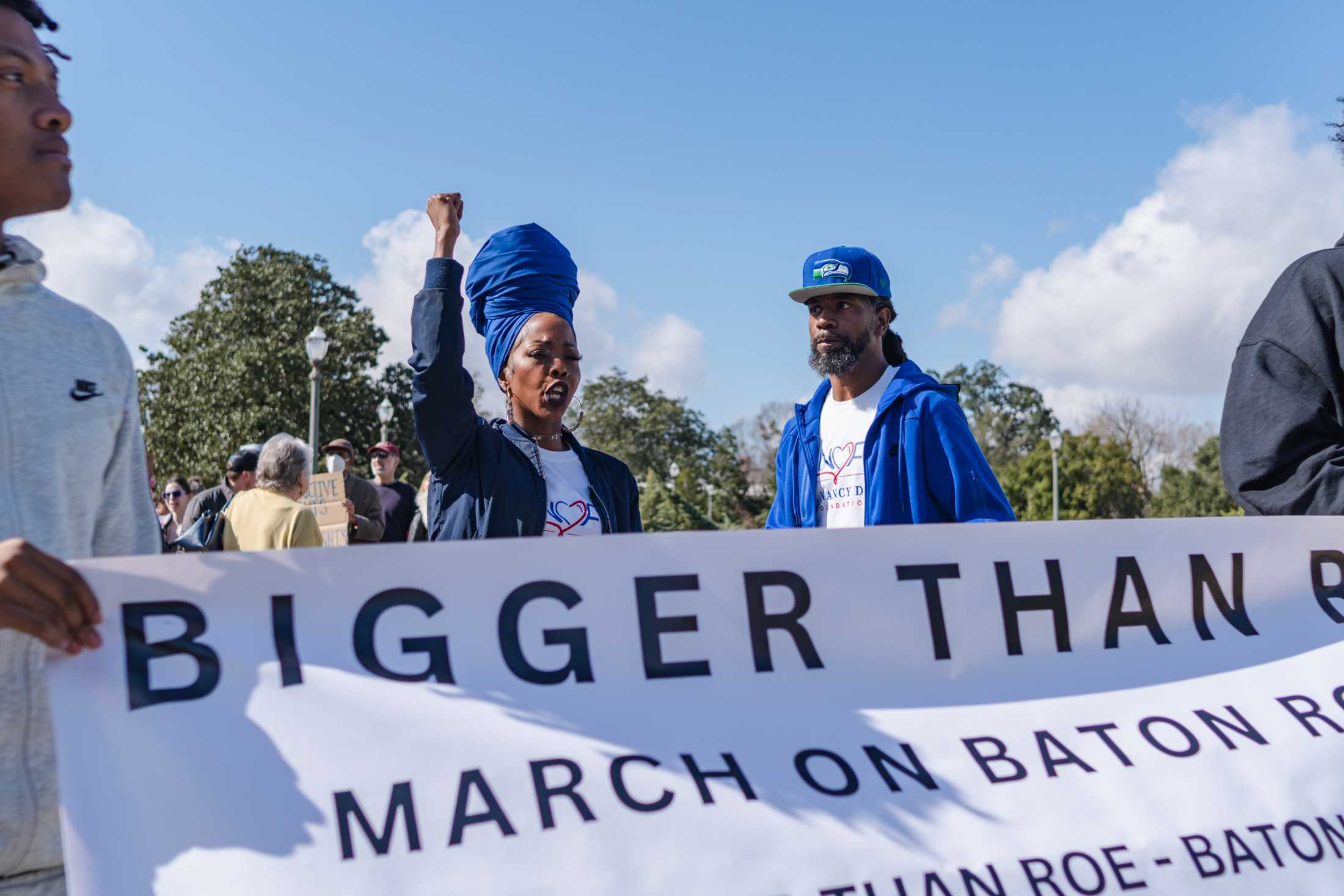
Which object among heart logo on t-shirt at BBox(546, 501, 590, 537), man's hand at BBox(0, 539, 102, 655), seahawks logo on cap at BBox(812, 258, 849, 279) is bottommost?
man's hand at BBox(0, 539, 102, 655)

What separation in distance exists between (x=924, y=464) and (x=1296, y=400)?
1.22 meters

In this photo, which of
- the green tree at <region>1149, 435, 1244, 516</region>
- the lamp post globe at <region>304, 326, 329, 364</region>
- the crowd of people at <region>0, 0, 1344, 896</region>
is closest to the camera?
the crowd of people at <region>0, 0, 1344, 896</region>

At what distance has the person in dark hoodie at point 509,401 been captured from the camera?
9.96 ft

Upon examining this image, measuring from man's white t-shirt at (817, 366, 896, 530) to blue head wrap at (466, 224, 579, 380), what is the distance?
1184mm

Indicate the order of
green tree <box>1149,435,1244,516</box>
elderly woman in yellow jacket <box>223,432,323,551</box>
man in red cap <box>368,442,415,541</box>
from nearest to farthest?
elderly woman in yellow jacket <box>223,432,323,551</box> < man in red cap <box>368,442,415,541</box> < green tree <box>1149,435,1244,516</box>

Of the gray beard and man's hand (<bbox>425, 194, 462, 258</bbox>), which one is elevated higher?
man's hand (<bbox>425, 194, 462, 258</bbox>)

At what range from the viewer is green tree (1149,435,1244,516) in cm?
4156

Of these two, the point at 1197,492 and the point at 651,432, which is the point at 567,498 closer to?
the point at 1197,492

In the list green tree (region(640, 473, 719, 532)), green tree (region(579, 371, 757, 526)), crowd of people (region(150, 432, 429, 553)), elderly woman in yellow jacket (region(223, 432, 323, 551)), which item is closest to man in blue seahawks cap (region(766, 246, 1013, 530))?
crowd of people (region(150, 432, 429, 553))

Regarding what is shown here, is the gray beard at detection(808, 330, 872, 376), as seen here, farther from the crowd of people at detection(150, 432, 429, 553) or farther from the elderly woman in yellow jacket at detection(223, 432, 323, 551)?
the elderly woman in yellow jacket at detection(223, 432, 323, 551)

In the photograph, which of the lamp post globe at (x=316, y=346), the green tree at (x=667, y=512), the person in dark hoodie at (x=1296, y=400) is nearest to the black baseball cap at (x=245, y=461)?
the person in dark hoodie at (x=1296, y=400)

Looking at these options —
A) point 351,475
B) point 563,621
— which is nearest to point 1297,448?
point 563,621

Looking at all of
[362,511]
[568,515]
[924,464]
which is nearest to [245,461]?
[362,511]

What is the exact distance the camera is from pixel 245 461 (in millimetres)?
7648
